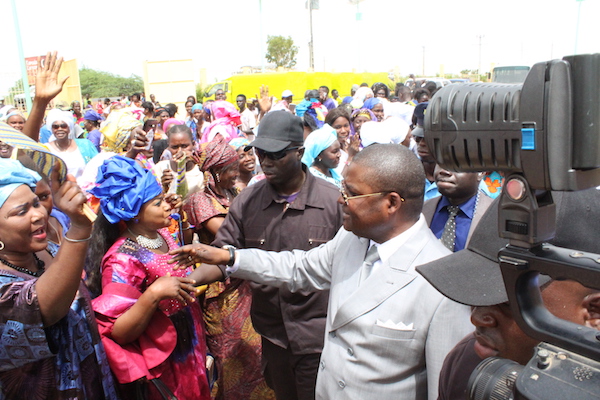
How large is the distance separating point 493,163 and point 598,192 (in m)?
0.57

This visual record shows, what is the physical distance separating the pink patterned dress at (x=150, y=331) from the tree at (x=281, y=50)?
54169 mm

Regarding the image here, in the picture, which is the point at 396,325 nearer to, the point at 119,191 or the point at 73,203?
the point at 73,203

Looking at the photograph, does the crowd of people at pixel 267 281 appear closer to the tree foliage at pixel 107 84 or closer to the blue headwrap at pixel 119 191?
the blue headwrap at pixel 119 191

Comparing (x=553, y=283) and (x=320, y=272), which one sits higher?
(x=553, y=283)

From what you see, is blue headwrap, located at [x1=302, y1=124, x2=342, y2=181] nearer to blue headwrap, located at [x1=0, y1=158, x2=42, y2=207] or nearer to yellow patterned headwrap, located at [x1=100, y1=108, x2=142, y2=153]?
yellow patterned headwrap, located at [x1=100, y1=108, x2=142, y2=153]

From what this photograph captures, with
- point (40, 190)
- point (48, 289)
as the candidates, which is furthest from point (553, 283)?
point (40, 190)

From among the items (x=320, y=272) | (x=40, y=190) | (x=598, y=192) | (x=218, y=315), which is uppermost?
(x=598, y=192)

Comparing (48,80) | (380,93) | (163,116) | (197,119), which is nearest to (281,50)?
(380,93)

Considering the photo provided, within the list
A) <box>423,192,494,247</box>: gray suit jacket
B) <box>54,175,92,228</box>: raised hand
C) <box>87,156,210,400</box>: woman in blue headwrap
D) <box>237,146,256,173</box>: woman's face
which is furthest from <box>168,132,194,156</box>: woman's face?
<box>54,175,92,228</box>: raised hand

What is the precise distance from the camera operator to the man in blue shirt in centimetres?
148

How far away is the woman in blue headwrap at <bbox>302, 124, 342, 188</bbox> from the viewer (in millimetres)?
4453

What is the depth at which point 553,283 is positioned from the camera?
1199 millimetres

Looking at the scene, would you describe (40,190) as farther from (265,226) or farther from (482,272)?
(482,272)

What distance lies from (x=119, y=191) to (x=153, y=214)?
237 mm
